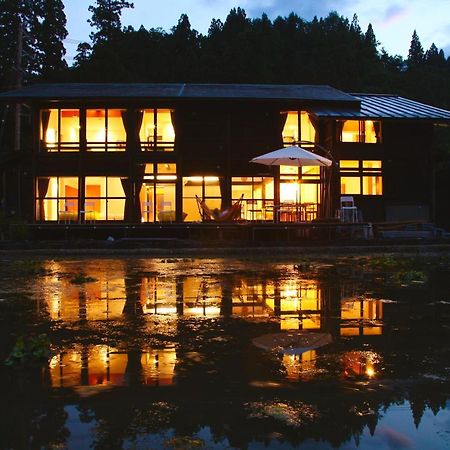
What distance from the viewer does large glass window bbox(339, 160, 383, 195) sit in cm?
2427

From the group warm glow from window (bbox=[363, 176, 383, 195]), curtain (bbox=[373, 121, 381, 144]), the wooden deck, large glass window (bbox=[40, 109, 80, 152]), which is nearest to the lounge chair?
the wooden deck

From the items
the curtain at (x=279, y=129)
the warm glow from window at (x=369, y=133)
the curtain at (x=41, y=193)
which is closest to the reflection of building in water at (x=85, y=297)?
the curtain at (x=41, y=193)

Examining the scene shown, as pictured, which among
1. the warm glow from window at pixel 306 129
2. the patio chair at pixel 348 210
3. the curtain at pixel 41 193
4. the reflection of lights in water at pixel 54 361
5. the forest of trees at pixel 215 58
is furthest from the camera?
the forest of trees at pixel 215 58

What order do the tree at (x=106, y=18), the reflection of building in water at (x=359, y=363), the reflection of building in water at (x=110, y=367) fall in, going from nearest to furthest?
1. the reflection of building in water at (x=110, y=367)
2. the reflection of building in water at (x=359, y=363)
3. the tree at (x=106, y=18)

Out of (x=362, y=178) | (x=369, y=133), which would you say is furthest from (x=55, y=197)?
(x=369, y=133)

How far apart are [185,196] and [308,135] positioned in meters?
6.09

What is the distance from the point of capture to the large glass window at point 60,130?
79.7 ft

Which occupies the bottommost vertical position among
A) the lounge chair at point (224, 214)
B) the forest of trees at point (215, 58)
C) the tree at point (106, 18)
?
the lounge chair at point (224, 214)

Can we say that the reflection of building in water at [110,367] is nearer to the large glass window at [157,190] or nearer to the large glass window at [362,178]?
the large glass window at [157,190]

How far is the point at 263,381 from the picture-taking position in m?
3.83

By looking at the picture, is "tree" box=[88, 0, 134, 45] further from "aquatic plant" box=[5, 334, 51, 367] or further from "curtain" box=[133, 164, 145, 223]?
"aquatic plant" box=[5, 334, 51, 367]

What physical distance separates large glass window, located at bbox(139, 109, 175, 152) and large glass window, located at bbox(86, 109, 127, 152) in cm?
92

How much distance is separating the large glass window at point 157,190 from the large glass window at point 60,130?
10.9 ft

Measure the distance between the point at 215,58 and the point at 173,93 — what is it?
24.7 meters
